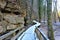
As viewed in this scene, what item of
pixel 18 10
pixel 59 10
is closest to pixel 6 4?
pixel 18 10

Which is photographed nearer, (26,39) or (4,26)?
(26,39)

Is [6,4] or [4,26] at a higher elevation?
[6,4]

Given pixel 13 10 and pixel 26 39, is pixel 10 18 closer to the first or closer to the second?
pixel 13 10

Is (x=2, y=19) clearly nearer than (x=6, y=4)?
Yes

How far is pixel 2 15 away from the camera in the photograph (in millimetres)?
7457

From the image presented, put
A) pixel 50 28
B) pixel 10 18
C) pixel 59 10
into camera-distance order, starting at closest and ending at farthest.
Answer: pixel 50 28 < pixel 10 18 < pixel 59 10

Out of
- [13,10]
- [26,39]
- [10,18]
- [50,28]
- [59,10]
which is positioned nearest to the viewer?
[26,39]

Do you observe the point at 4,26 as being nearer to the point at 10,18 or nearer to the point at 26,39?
the point at 10,18

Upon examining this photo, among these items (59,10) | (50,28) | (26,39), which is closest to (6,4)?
(50,28)

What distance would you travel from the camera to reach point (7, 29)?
24.6ft

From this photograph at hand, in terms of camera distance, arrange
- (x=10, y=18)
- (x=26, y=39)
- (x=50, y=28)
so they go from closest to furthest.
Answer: (x=26, y=39) < (x=50, y=28) < (x=10, y=18)

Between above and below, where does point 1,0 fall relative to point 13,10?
above

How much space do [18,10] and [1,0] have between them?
1.66 metres

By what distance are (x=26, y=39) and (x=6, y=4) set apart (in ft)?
12.3
